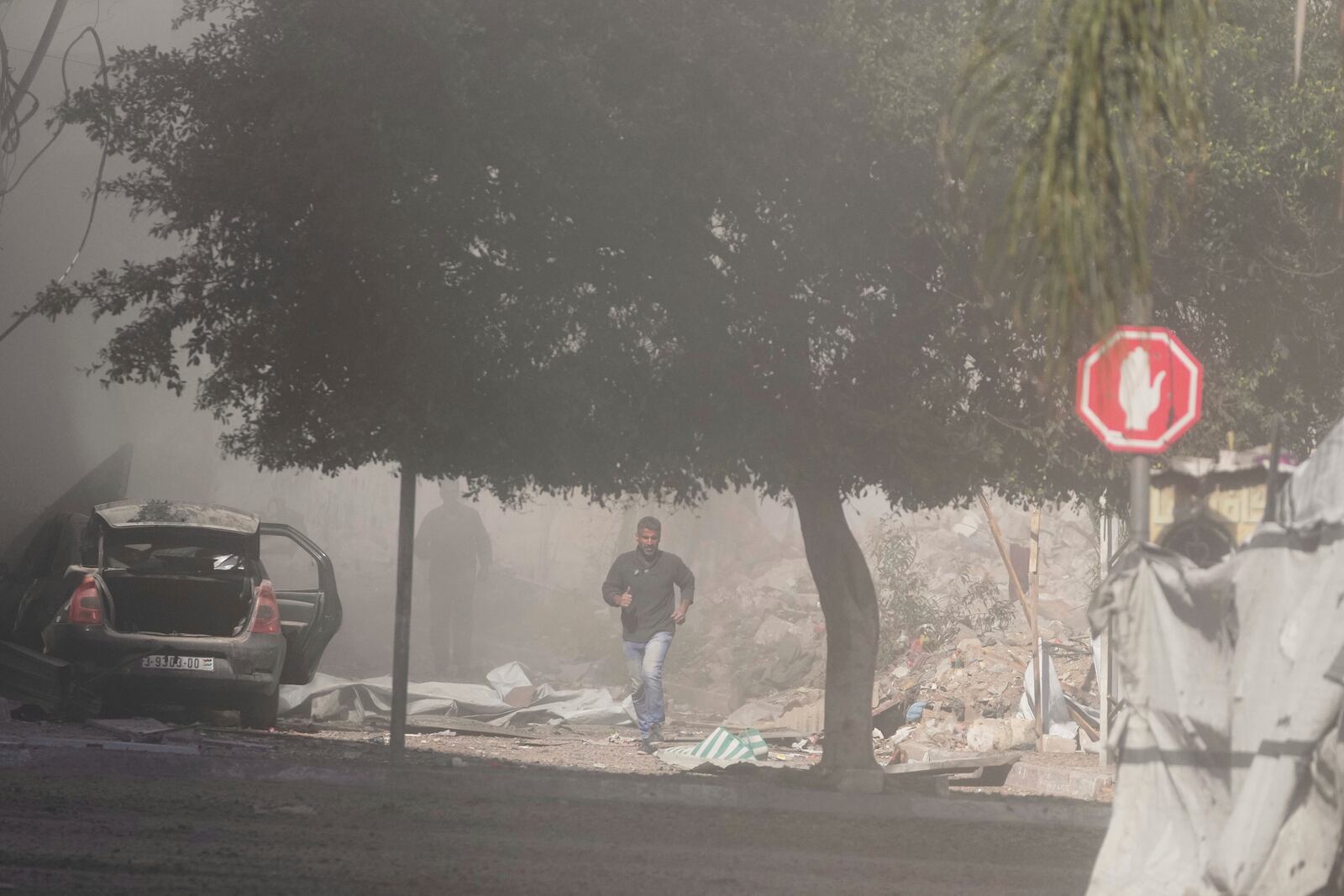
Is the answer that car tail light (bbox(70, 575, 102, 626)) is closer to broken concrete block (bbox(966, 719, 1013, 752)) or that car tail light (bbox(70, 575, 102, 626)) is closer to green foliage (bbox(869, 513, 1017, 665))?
broken concrete block (bbox(966, 719, 1013, 752))

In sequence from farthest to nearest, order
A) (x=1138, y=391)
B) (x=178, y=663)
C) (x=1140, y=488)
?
(x=178, y=663) < (x=1138, y=391) < (x=1140, y=488)

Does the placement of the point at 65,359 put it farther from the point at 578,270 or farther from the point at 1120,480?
the point at 1120,480

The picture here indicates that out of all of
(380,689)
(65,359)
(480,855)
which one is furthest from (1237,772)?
(65,359)

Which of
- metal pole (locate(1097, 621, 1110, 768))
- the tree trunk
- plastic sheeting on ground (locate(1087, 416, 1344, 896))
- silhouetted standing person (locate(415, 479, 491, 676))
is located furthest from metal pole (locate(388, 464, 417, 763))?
silhouetted standing person (locate(415, 479, 491, 676))

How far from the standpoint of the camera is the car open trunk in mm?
13508

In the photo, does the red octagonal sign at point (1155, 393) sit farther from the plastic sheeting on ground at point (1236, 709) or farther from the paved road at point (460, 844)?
the paved road at point (460, 844)

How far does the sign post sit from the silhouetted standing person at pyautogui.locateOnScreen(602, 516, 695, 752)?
556 cm

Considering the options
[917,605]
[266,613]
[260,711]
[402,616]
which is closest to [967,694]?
[917,605]

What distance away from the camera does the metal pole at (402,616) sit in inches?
436

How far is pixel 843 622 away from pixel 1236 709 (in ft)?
20.3

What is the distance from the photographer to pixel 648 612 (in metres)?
15.1

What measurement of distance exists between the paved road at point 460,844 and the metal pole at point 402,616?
65cm

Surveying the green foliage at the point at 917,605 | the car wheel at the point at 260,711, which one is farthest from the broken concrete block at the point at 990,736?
the car wheel at the point at 260,711

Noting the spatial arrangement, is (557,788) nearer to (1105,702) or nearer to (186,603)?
(186,603)
